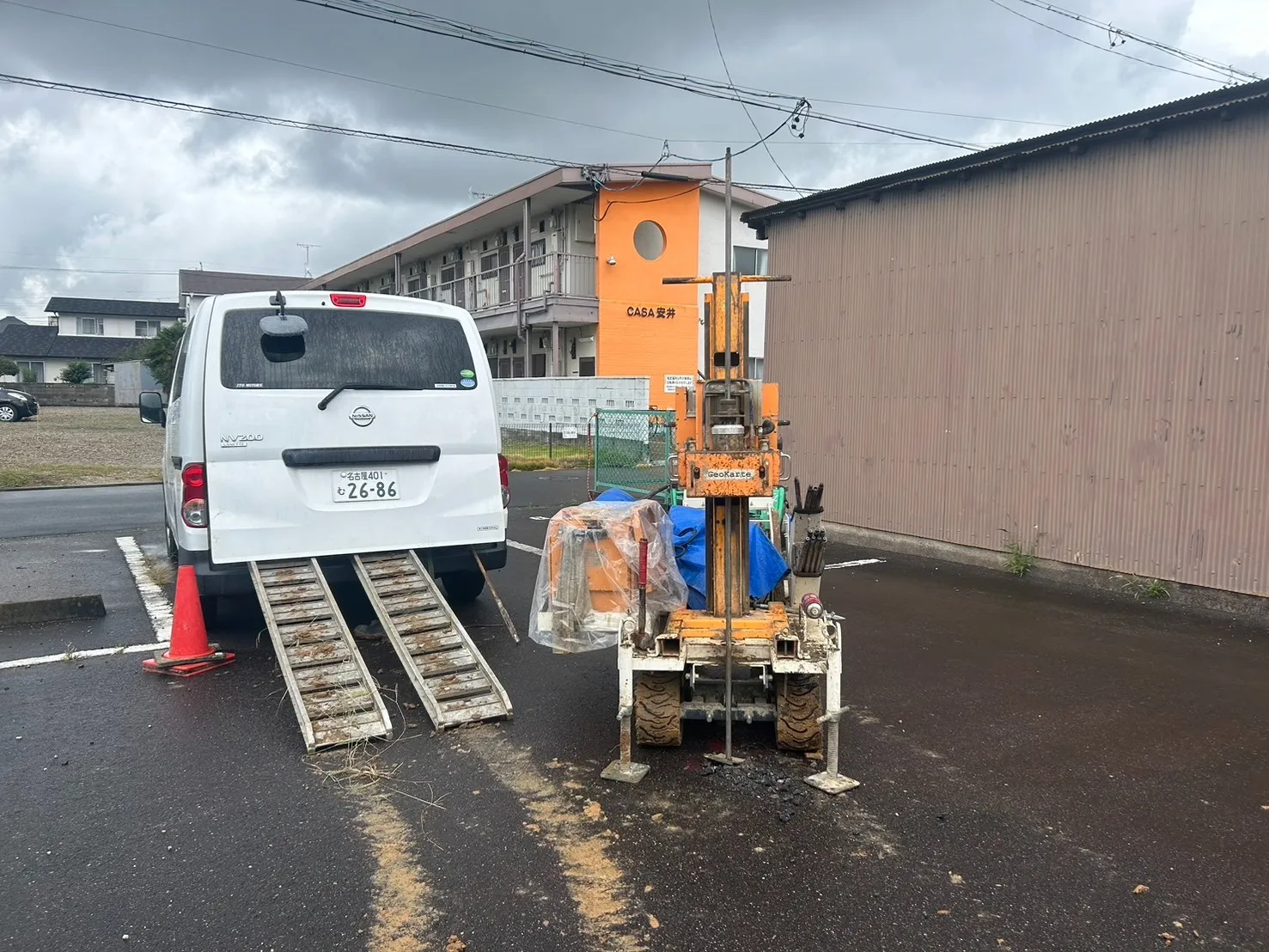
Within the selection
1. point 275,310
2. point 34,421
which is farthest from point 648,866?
point 34,421

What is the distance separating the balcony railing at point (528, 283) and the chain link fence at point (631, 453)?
Result: 26.2 feet

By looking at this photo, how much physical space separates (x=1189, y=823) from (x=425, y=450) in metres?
4.77

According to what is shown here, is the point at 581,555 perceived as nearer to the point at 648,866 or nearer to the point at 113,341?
the point at 648,866

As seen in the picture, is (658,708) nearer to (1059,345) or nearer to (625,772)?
(625,772)

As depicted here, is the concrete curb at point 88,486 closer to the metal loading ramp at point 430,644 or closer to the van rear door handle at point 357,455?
the van rear door handle at point 357,455

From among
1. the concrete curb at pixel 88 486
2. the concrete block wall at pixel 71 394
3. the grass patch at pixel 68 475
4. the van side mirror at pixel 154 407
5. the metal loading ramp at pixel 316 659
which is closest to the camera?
the metal loading ramp at pixel 316 659

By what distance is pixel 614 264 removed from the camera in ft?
75.1

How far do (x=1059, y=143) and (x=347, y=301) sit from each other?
21.3 ft

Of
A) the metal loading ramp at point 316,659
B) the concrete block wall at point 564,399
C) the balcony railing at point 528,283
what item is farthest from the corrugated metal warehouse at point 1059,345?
the balcony railing at point 528,283

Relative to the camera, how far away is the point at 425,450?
615 centimetres

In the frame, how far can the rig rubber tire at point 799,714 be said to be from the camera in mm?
4289

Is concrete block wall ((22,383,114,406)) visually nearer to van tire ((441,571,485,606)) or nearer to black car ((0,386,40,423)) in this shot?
black car ((0,386,40,423))

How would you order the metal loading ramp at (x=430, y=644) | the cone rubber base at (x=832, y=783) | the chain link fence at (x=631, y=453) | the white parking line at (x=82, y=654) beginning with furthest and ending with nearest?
the chain link fence at (x=631, y=453)
the white parking line at (x=82, y=654)
the metal loading ramp at (x=430, y=644)
the cone rubber base at (x=832, y=783)

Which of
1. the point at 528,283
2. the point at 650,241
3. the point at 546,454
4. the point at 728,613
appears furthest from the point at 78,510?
the point at 650,241
